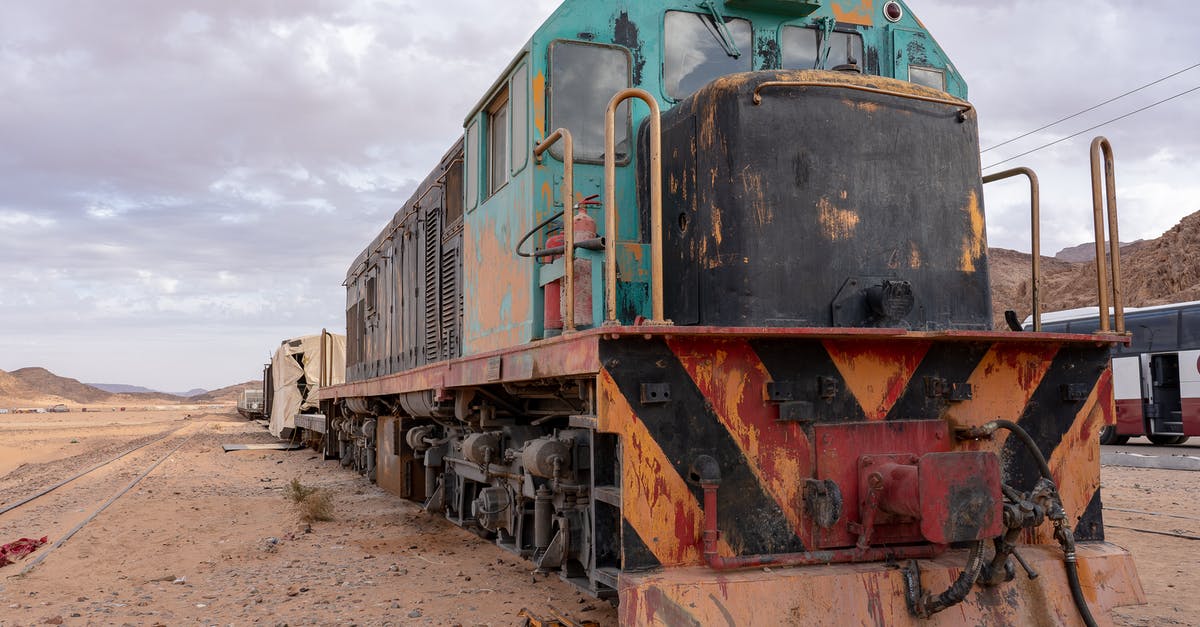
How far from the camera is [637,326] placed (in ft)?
10.8

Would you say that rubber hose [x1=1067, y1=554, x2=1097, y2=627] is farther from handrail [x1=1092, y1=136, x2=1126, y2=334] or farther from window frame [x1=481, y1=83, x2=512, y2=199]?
window frame [x1=481, y1=83, x2=512, y2=199]

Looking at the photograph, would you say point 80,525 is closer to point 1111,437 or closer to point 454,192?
point 454,192

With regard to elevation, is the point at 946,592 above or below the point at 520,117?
below

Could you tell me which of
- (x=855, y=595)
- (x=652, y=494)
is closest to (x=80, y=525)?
(x=652, y=494)

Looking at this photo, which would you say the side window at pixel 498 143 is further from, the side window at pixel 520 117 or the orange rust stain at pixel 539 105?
the orange rust stain at pixel 539 105

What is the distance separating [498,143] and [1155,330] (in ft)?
55.8

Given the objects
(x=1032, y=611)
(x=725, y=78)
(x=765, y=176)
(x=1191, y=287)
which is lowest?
(x=1032, y=611)

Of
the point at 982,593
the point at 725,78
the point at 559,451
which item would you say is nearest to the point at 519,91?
the point at 725,78

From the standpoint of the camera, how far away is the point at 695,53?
4.67 metres

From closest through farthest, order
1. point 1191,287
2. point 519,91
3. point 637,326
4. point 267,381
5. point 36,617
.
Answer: point 637,326
point 519,91
point 36,617
point 267,381
point 1191,287

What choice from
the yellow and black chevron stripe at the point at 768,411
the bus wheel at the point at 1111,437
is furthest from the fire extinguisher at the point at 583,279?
the bus wheel at the point at 1111,437

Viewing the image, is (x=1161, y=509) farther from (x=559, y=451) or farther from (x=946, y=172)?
(x=559, y=451)

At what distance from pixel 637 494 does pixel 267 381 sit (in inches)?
1064

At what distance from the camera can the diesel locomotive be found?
3.37m
